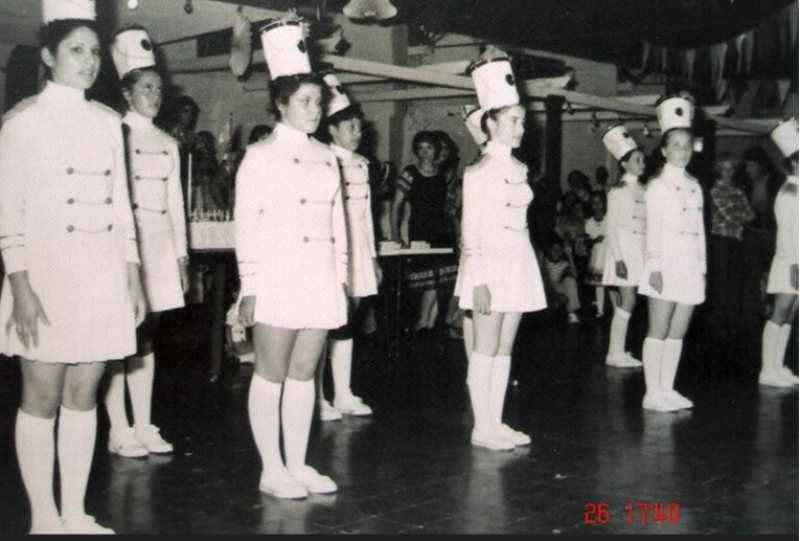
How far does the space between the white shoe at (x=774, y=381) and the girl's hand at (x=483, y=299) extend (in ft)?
8.17

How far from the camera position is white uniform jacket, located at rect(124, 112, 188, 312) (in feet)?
14.0

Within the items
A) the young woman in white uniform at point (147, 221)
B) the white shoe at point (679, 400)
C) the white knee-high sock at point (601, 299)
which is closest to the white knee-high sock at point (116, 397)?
the young woman in white uniform at point (147, 221)

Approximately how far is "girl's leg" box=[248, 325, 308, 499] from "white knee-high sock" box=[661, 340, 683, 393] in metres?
2.61

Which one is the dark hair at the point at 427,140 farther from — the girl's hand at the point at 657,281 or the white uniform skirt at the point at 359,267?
the girl's hand at the point at 657,281

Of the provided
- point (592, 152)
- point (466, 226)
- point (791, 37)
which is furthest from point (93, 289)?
point (592, 152)

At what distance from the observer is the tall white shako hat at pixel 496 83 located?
4.36m

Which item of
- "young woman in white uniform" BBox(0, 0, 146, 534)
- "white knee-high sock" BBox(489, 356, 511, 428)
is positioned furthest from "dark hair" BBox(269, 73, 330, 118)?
"white knee-high sock" BBox(489, 356, 511, 428)

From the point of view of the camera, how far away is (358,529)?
328 centimetres

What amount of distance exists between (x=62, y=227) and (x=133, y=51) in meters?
1.46

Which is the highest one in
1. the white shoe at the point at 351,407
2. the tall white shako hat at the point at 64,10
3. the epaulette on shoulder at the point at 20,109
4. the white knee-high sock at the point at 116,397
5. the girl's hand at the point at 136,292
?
the tall white shako hat at the point at 64,10

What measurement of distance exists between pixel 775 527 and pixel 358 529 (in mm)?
1387

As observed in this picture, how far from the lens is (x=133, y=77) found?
4.23 metres

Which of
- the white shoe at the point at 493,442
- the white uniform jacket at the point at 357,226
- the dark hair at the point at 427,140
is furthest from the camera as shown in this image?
the dark hair at the point at 427,140

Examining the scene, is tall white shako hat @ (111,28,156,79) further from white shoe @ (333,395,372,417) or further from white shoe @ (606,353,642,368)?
white shoe @ (606,353,642,368)
